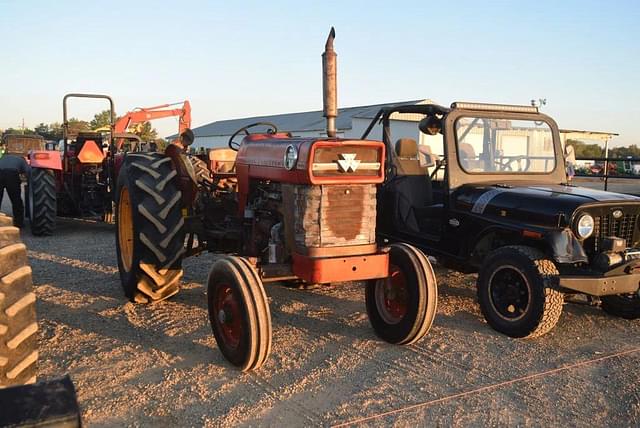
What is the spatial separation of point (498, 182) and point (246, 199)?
2.57 meters

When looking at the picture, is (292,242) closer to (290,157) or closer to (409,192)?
(290,157)

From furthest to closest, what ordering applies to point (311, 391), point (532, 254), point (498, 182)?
point (498, 182), point (532, 254), point (311, 391)

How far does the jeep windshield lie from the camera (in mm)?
5766

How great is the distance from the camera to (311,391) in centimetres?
360

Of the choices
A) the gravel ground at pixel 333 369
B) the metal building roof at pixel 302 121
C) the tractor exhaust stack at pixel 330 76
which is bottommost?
the gravel ground at pixel 333 369

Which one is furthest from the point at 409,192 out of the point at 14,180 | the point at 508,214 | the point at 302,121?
the point at 302,121

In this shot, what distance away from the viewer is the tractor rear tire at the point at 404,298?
13.7ft

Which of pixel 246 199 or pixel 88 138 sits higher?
pixel 88 138

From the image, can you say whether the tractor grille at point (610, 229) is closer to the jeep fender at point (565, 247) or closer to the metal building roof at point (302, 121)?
the jeep fender at point (565, 247)

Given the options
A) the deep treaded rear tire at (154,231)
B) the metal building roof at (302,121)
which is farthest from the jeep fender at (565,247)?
the metal building roof at (302,121)

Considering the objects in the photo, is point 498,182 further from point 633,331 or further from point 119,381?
point 119,381

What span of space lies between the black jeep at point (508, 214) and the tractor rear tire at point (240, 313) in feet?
7.13

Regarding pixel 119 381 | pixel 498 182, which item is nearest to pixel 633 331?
pixel 498 182

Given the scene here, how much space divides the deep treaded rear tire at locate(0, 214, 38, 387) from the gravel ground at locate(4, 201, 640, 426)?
0.54 metres
